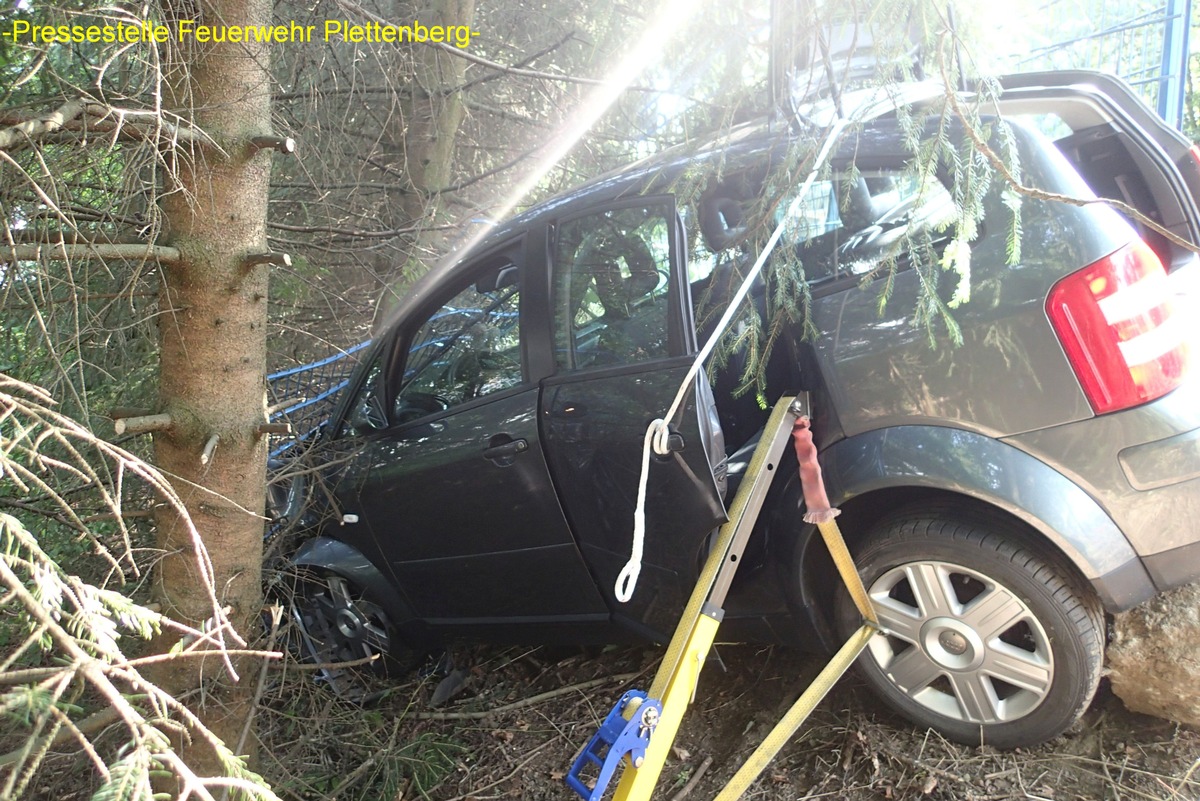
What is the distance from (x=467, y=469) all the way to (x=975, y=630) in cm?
174

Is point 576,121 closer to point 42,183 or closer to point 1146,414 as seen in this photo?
point 42,183

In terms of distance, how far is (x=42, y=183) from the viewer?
88.4 inches

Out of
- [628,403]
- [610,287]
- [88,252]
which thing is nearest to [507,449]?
[628,403]

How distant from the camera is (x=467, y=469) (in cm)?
311

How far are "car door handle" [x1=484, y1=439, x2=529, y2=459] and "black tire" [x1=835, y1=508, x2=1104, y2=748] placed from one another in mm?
1140

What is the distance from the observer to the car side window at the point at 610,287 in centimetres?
271

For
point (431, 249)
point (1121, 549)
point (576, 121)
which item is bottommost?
point (1121, 549)

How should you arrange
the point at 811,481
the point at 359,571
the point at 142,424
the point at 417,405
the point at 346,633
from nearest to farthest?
the point at 811,481
the point at 142,424
the point at 417,405
the point at 359,571
the point at 346,633

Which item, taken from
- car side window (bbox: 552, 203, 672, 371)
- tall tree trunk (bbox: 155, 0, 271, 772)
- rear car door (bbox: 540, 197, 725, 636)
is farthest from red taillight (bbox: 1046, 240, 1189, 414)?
tall tree trunk (bbox: 155, 0, 271, 772)

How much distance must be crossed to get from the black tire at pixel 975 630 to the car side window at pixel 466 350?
4.64 ft

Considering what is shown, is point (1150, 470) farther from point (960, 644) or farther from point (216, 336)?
point (216, 336)

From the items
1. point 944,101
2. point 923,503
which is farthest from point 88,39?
point 923,503

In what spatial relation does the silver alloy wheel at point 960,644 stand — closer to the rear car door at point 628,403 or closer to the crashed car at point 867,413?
the crashed car at point 867,413

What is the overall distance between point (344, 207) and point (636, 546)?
3.24m
